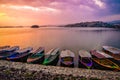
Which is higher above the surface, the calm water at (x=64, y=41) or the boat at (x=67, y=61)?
the boat at (x=67, y=61)

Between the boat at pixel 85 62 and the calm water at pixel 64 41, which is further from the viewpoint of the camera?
the calm water at pixel 64 41

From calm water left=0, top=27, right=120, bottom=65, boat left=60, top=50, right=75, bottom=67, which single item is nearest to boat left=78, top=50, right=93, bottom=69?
boat left=60, top=50, right=75, bottom=67

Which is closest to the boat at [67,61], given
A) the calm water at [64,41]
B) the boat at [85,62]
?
the boat at [85,62]

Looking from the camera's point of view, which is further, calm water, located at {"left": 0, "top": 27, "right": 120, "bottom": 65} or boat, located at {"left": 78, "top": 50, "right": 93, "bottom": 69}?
calm water, located at {"left": 0, "top": 27, "right": 120, "bottom": 65}

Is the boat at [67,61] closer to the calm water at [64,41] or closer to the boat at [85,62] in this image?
the boat at [85,62]

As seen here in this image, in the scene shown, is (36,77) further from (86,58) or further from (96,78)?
(86,58)

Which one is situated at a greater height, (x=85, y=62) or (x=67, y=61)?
(x=67, y=61)

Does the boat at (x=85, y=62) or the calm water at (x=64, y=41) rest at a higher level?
the boat at (x=85, y=62)

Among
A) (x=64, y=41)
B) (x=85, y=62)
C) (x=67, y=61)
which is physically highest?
(x=67, y=61)

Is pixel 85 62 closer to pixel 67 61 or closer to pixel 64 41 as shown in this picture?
pixel 67 61

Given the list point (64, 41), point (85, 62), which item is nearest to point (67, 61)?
point (85, 62)

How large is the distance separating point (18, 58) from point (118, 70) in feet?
33.6

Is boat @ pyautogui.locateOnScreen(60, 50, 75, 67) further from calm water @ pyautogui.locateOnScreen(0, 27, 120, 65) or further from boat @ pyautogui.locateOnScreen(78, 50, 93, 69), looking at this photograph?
calm water @ pyautogui.locateOnScreen(0, 27, 120, 65)

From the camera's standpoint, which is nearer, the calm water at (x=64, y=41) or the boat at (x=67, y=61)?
the boat at (x=67, y=61)
